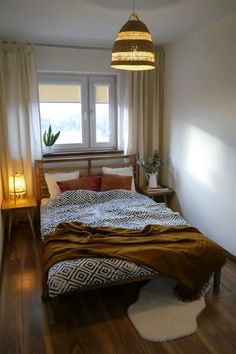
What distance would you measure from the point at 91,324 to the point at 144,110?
3.04 meters

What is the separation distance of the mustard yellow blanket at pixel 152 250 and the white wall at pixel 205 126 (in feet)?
2.63

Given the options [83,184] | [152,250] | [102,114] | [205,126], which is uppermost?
[102,114]

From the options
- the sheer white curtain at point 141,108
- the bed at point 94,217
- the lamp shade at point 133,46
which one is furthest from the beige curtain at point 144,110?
the lamp shade at point 133,46

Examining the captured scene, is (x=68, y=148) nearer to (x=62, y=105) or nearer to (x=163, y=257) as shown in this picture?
(x=62, y=105)

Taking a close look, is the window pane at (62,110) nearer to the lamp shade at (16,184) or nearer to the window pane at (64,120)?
the window pane at (64,120)

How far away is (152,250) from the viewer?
246 centimetres

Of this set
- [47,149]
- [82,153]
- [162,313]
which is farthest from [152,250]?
[47,149]

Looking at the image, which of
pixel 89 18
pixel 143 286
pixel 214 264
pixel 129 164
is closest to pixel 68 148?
pixel 129 164

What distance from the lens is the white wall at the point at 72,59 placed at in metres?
3.91

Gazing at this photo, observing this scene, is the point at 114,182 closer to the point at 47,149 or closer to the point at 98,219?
the point at 98,219

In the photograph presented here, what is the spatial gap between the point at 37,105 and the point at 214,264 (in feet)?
9.43

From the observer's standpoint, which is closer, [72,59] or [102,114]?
[72,59]

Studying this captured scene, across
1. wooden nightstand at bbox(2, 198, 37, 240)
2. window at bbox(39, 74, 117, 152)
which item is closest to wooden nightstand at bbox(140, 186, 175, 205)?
window at bbox(39, 74, 117, 152)

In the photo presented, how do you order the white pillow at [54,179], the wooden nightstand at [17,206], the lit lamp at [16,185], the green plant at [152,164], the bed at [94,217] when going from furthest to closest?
the green plant at [152,164]
the white pillow at [54,179]
the lit lamp at [16,185]
the wooden nightstand at [17,206]
the bed at [94,217]
